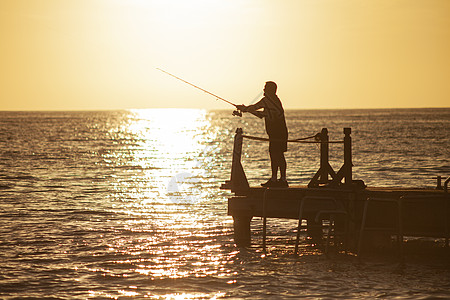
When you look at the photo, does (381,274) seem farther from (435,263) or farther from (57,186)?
(57,186)

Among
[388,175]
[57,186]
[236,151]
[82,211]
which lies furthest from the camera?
[388,175]

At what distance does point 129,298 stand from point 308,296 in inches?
117

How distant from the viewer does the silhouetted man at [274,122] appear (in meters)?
15.5

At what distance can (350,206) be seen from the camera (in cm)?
1488

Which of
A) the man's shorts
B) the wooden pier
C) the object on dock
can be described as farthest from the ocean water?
the man's shorts

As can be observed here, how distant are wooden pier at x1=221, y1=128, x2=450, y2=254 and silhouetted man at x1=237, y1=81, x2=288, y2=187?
1.86 ft

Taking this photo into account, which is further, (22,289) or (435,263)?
(435,263)

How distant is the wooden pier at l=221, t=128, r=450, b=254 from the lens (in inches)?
567

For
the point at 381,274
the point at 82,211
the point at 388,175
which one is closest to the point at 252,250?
the point at 381,274

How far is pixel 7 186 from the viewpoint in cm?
3312

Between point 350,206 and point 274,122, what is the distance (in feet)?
8.01

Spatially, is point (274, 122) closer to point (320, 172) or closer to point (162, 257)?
point (320, 172)

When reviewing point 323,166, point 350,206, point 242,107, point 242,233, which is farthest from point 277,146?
point 242,233

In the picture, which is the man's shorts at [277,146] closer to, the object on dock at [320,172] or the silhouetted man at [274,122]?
the silhouetted man at [274,122]
